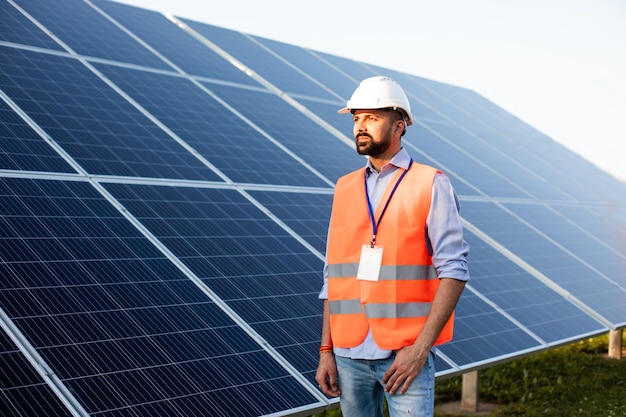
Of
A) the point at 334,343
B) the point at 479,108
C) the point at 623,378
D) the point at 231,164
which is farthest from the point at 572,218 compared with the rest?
the point at 334,343

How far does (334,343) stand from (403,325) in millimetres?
453

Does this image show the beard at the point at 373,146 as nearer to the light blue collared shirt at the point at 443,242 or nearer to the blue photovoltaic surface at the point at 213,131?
the light blue collared shirt at the point at 443,242

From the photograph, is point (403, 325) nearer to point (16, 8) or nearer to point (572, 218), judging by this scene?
point (16, 8)

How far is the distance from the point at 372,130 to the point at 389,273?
0.76 m

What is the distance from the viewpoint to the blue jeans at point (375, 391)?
4473mm

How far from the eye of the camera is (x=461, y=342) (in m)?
8.91

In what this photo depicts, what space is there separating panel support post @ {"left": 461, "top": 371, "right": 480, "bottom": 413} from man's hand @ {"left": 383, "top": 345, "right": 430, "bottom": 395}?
7779 mm

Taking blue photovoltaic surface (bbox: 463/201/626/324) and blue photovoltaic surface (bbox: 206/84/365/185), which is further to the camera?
blue photovoltaic surface (bbox: 463/201/626/324)

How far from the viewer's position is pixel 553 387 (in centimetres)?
1337

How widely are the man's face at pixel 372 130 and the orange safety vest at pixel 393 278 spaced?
0.69 feet

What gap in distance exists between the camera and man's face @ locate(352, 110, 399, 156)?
186 inches

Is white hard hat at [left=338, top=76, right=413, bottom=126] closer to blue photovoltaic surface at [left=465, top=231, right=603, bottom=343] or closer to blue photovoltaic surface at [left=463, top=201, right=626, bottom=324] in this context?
blue photovoltaic surface at [left=465, top=231, right=603, bottom=343]

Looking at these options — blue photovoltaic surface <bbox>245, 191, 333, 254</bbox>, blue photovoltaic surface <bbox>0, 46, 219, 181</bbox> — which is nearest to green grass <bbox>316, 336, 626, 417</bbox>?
blue photovoltaic surface <bbox>245, 191, 333, 254</bbox>

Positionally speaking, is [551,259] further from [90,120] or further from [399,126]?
[399,126]
